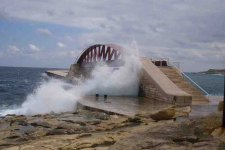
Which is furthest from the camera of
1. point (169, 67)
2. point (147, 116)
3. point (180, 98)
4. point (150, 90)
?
point (169, 67)

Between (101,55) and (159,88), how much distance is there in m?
9.29

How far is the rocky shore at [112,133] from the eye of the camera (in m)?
5.28

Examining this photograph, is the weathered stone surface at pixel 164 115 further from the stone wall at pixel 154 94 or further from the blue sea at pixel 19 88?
the blue sea at pixel 19 88

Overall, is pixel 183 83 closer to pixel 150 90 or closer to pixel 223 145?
pixel 150 90

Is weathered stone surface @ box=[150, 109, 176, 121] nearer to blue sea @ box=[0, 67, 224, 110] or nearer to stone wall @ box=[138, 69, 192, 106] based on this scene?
stone wall @ box=[138, 69, 192, 106]

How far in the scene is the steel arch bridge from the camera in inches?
910

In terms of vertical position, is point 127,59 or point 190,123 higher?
point 127,59

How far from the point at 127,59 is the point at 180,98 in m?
6.98

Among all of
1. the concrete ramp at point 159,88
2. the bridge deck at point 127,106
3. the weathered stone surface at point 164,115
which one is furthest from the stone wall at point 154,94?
the weathered stone surface at point 164,115

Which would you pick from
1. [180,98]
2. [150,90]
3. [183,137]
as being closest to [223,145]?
[183,137]

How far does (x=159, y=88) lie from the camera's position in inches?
677

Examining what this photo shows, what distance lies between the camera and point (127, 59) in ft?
71.5

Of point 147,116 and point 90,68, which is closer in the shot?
point 147,116

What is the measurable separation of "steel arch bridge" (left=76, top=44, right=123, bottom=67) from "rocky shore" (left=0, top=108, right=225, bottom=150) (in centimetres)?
1077
